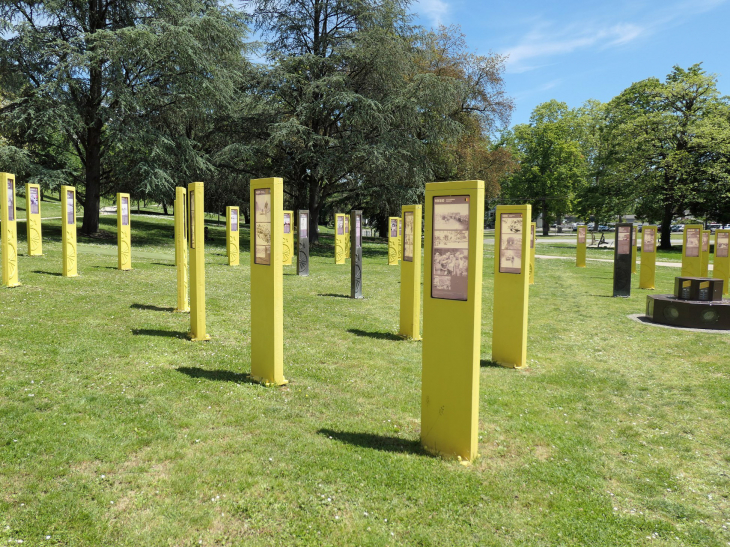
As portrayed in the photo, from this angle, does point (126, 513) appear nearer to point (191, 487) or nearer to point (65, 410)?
point (191, 487)

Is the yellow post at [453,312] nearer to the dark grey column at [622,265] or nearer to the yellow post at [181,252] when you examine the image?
the yellow post at [181,252]

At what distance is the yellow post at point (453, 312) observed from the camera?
4.48 meters

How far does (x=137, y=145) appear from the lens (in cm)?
2438

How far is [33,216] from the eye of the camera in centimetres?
1511

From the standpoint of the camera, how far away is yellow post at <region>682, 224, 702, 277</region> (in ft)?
Answer: 57.0

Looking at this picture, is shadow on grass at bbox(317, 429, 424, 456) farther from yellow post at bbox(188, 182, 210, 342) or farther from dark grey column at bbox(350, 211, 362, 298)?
dark grey column at bbox(350, 211, 362, 298)

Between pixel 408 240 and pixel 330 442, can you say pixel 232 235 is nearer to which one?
pixel 408 240

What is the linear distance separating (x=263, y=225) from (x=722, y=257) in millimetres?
16866

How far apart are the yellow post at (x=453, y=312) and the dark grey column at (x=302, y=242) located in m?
14.0

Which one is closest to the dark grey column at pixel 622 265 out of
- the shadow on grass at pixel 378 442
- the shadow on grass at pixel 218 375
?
the shadow on grass at pixel 218 375

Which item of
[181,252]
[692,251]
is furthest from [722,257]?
[181,252]

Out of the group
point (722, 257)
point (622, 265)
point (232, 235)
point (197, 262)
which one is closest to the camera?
point (197, 262)

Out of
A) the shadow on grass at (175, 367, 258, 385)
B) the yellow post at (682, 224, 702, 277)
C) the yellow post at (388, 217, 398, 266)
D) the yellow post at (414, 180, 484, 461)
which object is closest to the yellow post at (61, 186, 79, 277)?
the shadow on grass at (175, 367, 258, 385)

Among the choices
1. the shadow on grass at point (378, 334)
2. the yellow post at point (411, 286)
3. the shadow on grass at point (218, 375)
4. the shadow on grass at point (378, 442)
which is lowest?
the shadow on grass at point (378, 442)
